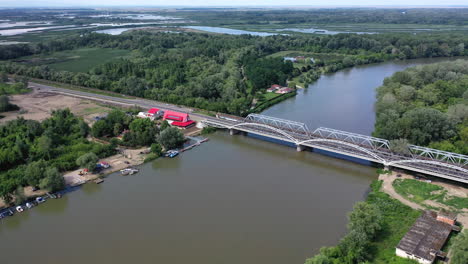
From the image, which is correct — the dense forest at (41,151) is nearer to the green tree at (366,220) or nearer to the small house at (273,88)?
the green tree at (366,220)

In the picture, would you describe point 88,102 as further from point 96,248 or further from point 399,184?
point 399,184

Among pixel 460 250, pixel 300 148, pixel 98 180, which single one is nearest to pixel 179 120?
pixel 98 180

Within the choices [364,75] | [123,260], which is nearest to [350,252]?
[123,260]

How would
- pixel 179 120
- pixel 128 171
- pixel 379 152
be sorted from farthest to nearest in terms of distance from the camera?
pixel 179 120, pixel 128 171, pixel 379 152

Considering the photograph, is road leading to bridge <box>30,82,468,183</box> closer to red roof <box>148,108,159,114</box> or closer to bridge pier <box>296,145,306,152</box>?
bridge pier <box>296,145,306,152</box>

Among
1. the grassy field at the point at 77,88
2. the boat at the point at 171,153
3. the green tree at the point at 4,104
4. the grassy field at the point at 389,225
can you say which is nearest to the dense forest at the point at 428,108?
the grassy field at the point at 389,225

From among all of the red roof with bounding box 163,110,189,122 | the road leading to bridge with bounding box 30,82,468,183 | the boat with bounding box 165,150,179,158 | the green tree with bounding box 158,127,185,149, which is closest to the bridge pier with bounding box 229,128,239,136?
the road leading to bridge with bounding box 30,82,468,183

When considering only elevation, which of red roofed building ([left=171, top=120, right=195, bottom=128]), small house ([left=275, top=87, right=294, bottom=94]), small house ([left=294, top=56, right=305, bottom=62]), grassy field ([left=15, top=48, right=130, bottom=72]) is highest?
small house ([left=294, top=56, right=305, bottom=62])

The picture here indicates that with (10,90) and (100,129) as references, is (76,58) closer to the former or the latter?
(10,90)
